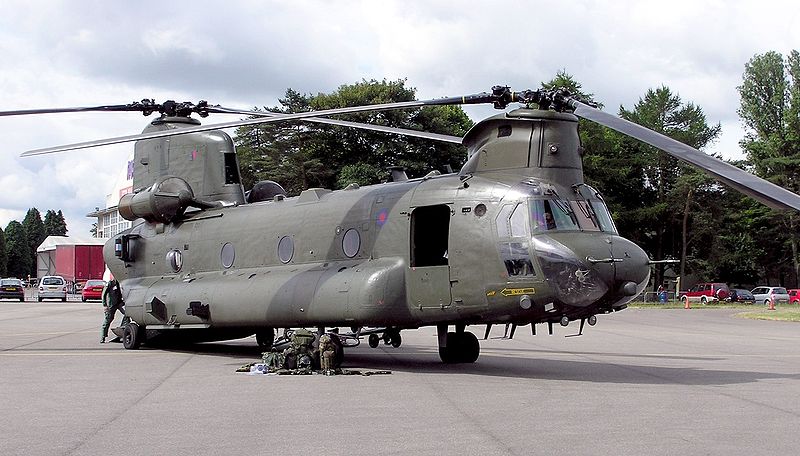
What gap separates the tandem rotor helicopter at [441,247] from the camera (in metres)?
12.6

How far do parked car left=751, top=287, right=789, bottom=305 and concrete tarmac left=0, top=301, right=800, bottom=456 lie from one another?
155ft

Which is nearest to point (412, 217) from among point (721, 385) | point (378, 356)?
point (378, 356)

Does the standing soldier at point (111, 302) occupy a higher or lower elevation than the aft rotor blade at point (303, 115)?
lower

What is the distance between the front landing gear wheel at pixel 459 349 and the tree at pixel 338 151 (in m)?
31.3

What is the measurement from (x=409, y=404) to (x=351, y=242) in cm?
543

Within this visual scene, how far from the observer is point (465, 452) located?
7398 millimetres

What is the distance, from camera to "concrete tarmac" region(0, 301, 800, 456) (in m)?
7.78

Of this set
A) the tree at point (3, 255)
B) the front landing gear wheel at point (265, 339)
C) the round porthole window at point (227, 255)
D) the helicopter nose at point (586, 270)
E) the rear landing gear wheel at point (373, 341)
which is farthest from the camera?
the tree at point (3, 255)

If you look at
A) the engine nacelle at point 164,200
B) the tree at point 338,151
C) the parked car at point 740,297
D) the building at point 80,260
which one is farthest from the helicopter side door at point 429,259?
the parked car at point 740,297

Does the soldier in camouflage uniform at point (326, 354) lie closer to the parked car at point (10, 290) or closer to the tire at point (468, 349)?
the tire at point (468, 349)

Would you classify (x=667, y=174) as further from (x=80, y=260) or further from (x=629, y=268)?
(x=629, y=268)

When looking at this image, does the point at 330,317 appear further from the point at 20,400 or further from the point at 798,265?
the point at 798,265

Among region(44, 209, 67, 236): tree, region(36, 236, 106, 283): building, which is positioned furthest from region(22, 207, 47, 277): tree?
region(36, 236, 106, 283): building

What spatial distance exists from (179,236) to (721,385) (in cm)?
1222
